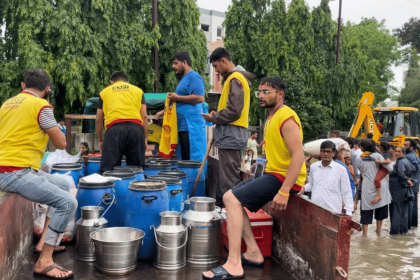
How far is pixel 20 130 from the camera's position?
3096 millimetres

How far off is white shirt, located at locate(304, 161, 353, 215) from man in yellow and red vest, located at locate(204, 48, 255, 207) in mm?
1179

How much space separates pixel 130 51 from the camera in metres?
16.5

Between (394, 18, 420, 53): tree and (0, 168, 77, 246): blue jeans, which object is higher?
(394, 18, 420, 53): tree

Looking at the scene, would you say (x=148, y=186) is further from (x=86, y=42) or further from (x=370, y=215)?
(x=86, y=42)

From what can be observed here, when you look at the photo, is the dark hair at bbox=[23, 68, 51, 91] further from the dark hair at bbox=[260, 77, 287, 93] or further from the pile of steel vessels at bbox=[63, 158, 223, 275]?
the dark hair at bbox=[260, 77, 287, 93]

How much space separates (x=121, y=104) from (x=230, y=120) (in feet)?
4.14

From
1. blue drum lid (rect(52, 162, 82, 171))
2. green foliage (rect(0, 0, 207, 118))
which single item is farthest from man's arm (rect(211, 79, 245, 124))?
green foliage (rect(0, 0, 207, 118))

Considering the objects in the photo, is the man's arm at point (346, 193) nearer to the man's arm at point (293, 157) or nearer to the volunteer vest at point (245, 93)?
the volunteer vest at point (245, 93)

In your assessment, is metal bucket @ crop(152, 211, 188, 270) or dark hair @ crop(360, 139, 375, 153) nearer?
metal bucket @ crop(152, 211, 188, 270)

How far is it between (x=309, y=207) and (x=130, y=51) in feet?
47.8

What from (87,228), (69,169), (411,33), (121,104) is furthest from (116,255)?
(411,33)

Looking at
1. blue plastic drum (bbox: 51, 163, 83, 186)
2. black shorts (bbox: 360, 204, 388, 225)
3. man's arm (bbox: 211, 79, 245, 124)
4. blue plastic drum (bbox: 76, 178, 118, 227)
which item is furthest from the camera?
black shorts (bbox: 360, 204, 388, 225)

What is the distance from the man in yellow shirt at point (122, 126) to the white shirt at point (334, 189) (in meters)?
2.19

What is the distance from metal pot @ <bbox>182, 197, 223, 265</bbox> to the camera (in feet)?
10.9
